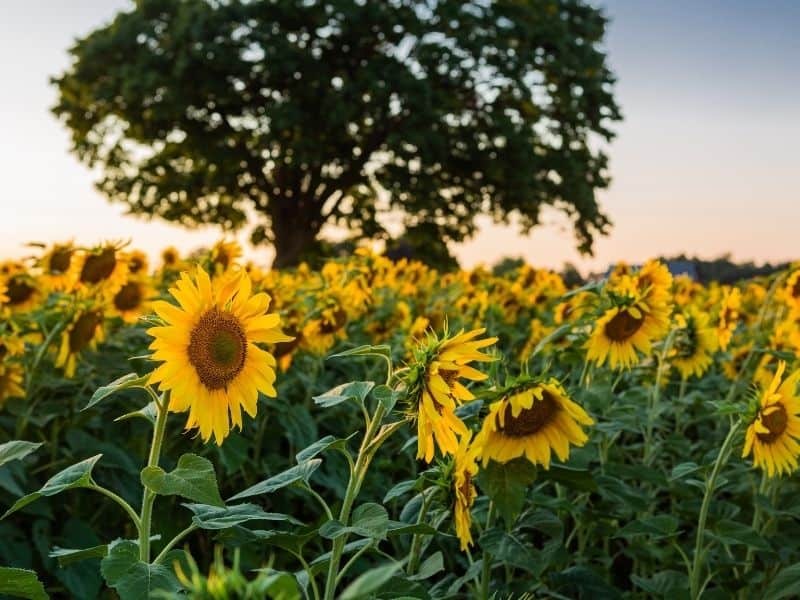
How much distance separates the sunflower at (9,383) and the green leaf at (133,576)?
6.44 ft

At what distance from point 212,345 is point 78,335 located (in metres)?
1.82

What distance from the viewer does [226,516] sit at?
1.48 meters

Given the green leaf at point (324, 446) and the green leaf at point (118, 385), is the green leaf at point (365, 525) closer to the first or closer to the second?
the green leaf at point (324, 446)

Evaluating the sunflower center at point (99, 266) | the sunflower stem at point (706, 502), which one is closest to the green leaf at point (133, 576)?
the sunflower stem at point (706, 502)

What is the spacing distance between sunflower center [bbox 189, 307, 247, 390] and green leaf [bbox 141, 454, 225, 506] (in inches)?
8.2

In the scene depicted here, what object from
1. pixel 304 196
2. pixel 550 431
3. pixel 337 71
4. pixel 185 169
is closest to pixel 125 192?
pixel 185 169

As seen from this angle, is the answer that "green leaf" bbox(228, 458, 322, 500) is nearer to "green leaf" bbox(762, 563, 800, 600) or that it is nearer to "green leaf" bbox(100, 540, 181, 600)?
"green leaf" bbox(100, 540, 181, 600)

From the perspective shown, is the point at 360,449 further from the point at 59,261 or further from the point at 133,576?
the point at 59,261

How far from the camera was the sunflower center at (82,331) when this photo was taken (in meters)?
3.27

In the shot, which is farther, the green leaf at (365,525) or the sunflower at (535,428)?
the sunflower at (535,428)

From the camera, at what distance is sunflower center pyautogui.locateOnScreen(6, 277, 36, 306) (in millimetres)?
4242

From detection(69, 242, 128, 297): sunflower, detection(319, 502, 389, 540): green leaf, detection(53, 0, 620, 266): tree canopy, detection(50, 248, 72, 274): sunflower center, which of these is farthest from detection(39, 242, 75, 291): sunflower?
detection(53, 0, 620, 266): tree canopy

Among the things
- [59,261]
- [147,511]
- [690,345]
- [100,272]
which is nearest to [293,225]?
[59,261]

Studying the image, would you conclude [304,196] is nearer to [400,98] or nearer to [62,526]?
[400,98]
